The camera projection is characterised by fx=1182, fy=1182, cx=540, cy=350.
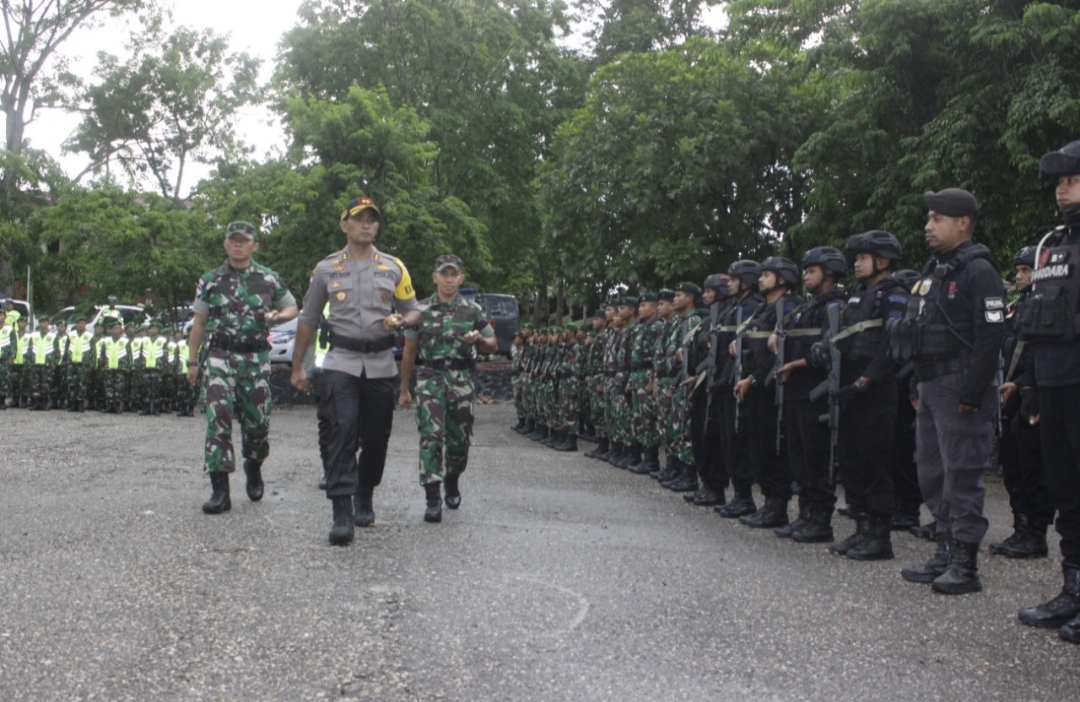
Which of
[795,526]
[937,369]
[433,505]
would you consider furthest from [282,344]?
[937,369]

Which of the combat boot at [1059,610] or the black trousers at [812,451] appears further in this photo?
the black trousers at [812,451]

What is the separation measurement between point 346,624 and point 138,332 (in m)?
18.4

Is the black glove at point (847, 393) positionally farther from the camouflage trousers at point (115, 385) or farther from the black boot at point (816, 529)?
the camouflage trousers at point (115, 385)

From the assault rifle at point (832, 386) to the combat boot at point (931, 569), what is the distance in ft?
3.91

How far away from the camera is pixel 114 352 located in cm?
2156

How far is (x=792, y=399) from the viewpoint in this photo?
8078 mm

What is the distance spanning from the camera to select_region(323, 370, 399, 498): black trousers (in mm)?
7211

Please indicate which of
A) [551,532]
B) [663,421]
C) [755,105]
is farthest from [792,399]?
[755,105]

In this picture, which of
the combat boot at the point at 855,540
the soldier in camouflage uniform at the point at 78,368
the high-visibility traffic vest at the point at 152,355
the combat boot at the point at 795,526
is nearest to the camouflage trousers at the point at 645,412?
the combat boot at the point at 795,526

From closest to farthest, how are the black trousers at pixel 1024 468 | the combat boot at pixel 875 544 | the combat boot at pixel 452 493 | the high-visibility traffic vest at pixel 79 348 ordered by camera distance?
the combat boot at pixel 875 544 → the black trousers at pixel 1024 468 → the combat boot at pixel 452 493 → the high-visibility traffic vest at pixel 79 348

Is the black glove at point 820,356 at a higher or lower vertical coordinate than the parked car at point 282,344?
lower

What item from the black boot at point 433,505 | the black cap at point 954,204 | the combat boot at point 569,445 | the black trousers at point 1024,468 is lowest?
the combat boot at point 569,445

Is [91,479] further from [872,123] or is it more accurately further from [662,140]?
[662,140]

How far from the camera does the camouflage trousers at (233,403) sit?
8.05 meters
